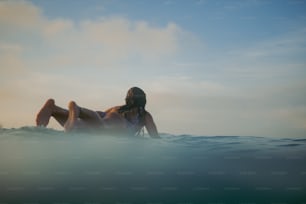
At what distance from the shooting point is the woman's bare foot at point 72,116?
7484 mm

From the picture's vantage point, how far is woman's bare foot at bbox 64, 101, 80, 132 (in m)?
7.48

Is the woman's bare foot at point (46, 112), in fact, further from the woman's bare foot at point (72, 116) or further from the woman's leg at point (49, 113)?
the woman's bare foot at point (72, 116)

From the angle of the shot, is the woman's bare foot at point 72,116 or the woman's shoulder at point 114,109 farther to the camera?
the woman's shoulder at point 114,109

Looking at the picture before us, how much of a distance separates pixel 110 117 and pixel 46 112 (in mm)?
1553

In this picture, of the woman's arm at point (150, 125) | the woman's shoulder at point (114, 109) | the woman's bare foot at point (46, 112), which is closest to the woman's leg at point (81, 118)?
the woman's bare foot at point (46, 112)

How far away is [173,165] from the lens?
11.1 metres

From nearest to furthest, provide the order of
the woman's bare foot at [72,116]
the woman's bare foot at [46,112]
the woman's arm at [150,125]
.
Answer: the woman's bare foot at [46,112] → the woman's bare foot at [72,116] → the woman's arm at [150,125]

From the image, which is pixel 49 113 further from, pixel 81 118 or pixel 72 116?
pixel 81 118

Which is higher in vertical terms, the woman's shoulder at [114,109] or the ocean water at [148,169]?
the woman's shoulder at [114,109]

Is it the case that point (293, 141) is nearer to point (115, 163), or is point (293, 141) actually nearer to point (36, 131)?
point (115, 163)

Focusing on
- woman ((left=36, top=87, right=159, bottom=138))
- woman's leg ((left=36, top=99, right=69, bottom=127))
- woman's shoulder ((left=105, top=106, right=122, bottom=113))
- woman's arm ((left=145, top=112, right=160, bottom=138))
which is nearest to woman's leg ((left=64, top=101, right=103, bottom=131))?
woman ((left=36, top=87, right=159, bottom=138))

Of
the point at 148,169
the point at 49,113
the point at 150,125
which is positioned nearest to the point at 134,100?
the point at 150,125

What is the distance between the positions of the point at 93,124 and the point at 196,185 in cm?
551

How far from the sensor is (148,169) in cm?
1143
